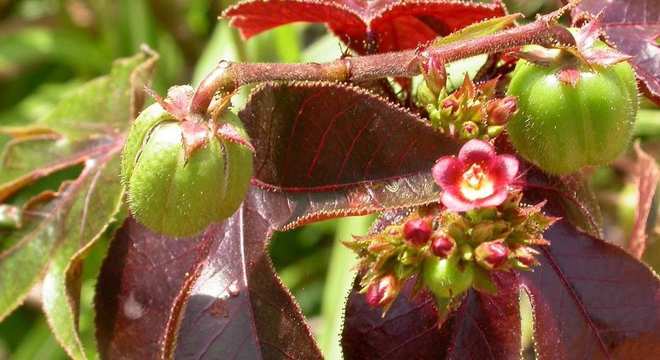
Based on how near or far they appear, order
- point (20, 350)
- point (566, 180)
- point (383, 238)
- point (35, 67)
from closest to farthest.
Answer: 1. point (383, 238)
2. point (566, 180)
3. point (20, 350)
4. point (35, 67)

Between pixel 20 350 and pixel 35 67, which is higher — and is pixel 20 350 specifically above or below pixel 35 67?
below

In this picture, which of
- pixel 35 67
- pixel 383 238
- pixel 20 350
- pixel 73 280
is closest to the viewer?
pixel 383 238

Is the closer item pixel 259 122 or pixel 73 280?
pixel 259 122

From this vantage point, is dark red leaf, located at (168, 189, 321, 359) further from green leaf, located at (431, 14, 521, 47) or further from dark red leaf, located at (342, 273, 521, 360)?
green leaf, located at (431, 14, 521, 47)

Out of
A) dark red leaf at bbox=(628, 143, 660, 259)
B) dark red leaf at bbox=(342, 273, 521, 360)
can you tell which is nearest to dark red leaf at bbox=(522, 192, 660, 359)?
dark red leaf at bbox=(342, 273, 521, 360)

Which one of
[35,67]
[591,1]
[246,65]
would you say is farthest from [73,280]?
[35,67]

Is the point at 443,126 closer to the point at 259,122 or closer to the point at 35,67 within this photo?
the point at 259,122
